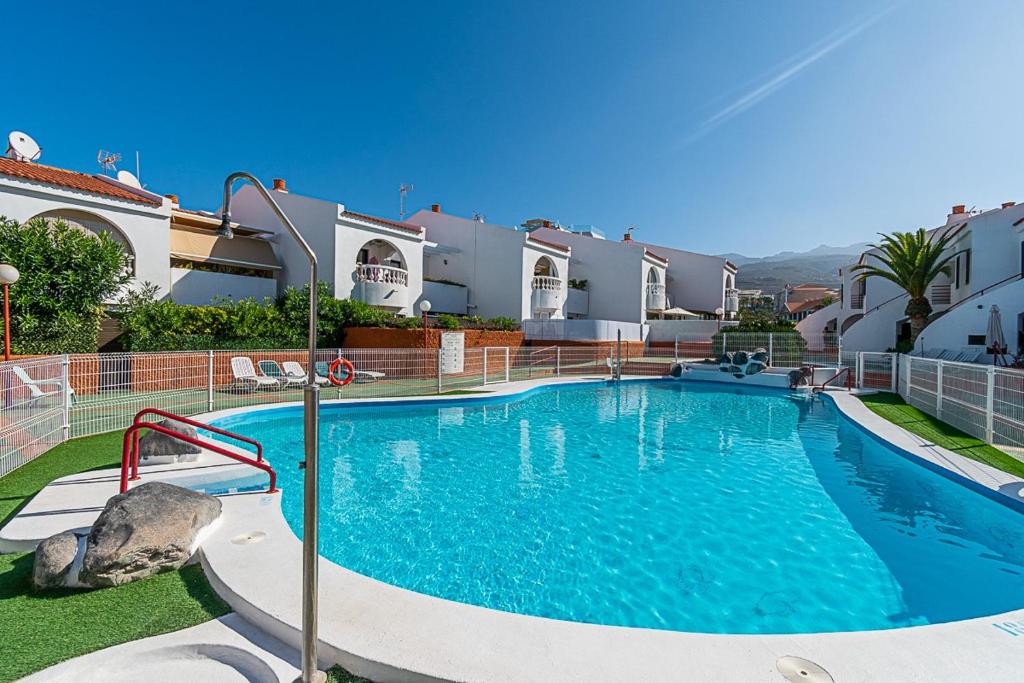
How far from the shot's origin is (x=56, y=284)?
13141mm

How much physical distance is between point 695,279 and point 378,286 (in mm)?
26708

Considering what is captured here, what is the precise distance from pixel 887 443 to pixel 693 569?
662 cm

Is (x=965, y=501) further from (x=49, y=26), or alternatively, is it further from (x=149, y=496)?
(x=49, y=26)

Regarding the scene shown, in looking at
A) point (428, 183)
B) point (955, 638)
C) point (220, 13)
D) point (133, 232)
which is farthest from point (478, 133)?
point (955, 638)

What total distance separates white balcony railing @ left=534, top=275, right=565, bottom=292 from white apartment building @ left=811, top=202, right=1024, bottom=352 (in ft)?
44.0

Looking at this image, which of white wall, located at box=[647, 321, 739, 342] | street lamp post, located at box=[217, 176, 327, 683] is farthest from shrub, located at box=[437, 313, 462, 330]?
street lamp post, located at box=[217, 176, 327, 683]

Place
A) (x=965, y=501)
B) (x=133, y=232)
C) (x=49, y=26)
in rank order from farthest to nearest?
(x=133, y=232) < (x=49, y=26) < (x=965, y=501)

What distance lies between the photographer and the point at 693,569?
4.64 metres

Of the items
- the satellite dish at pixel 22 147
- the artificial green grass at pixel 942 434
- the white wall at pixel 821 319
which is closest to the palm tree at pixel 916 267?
the artificial green grass at pixel 942 434

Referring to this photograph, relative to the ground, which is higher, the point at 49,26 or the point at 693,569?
the point at 49,26

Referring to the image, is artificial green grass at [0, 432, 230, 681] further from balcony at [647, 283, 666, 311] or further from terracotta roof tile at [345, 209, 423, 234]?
balcony at [647, 283, 666, 311]

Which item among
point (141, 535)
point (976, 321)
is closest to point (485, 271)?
point (976, 321)

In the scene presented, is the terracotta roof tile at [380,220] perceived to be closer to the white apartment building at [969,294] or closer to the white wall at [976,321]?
the white apartment building at [969,294]

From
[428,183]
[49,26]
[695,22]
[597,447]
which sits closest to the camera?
[597,447]
